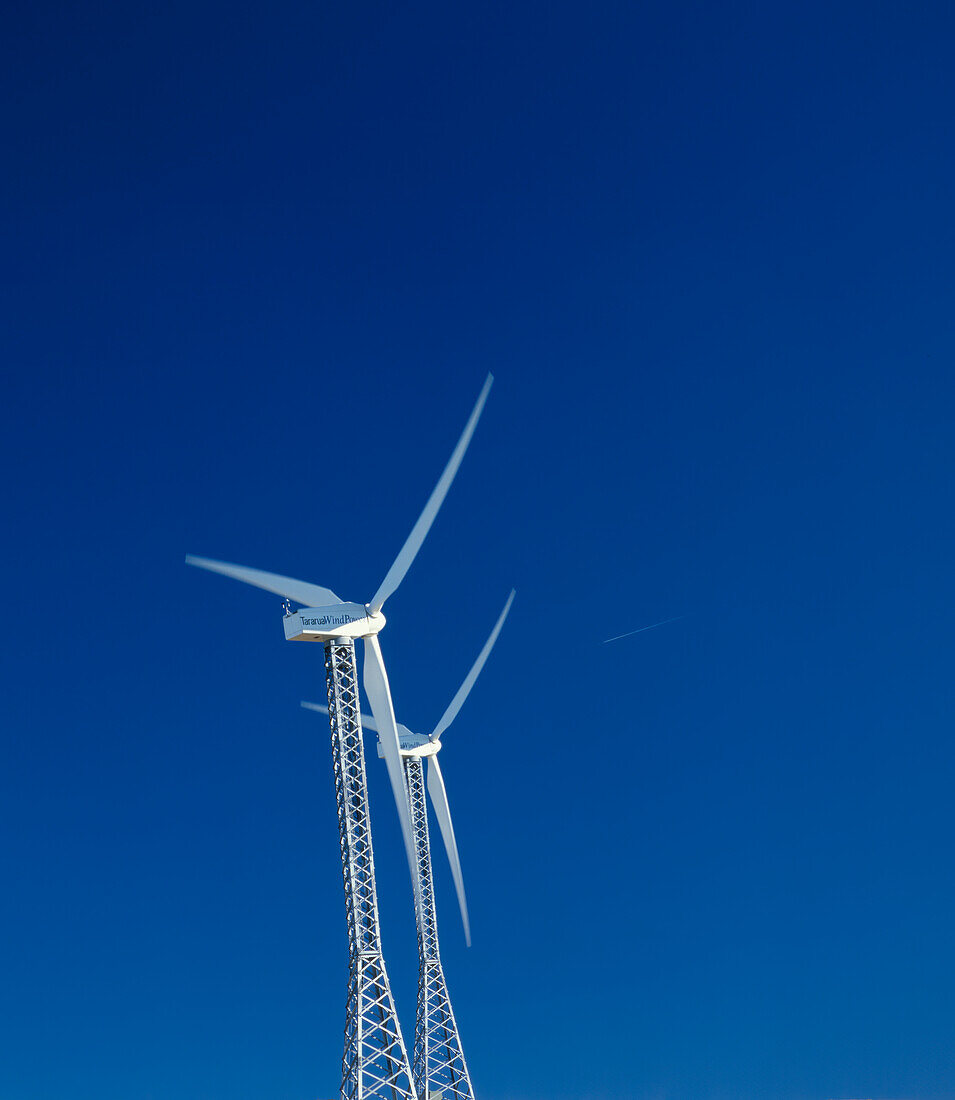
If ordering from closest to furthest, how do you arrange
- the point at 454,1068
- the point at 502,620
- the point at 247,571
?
the point at 247,571
the point at 454,1068
the point at 502,620

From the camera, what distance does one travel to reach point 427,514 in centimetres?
6600

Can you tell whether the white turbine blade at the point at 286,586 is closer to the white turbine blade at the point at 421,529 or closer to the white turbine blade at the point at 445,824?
the white turbine blade at the point at 421,529

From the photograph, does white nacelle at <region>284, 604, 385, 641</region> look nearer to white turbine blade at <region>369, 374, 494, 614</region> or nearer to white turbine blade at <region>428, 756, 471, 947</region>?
white turbine blade at <region>369, 374, 494, 614</region>

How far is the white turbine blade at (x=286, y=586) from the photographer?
219 feet

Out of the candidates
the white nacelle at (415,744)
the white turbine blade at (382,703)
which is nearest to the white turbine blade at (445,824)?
the white nacelle at (415,744)

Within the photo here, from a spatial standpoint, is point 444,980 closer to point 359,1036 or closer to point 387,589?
point 359,1036

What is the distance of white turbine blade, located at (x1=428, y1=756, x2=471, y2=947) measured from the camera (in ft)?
273

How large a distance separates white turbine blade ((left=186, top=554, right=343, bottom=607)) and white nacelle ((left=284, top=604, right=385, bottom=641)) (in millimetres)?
608

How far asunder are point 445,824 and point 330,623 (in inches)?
929

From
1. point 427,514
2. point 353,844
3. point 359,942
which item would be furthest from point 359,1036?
point 427,514

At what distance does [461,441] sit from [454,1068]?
38.2m

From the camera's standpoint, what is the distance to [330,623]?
2655 inches

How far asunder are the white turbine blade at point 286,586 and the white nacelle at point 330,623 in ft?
1.99

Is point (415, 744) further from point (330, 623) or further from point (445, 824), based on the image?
point (330, 623)
